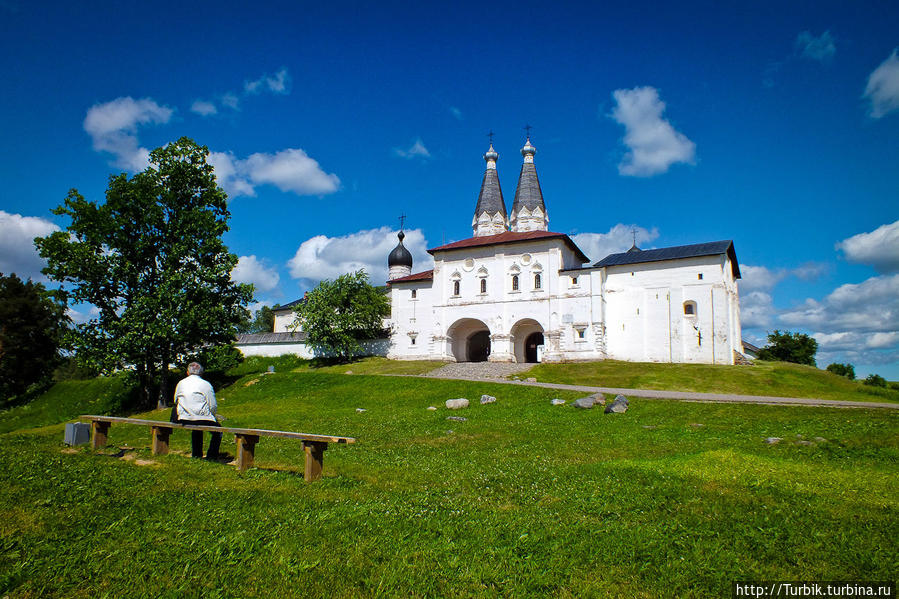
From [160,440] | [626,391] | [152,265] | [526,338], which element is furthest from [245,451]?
[526,338]

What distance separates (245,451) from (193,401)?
1.52 metres

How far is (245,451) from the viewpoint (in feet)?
27.8

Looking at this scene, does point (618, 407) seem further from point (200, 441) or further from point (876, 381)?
point (876, 381)

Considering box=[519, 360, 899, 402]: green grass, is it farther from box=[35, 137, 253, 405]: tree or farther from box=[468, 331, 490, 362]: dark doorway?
box=[35, 137, 253, 405]: tree

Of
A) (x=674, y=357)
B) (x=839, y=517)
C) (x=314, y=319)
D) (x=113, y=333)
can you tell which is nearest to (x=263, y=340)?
(x=314, y=319)

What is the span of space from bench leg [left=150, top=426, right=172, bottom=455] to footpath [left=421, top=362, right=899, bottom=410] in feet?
54.7

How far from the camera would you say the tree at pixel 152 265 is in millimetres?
28938

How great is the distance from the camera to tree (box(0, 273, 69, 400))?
38.1 meters

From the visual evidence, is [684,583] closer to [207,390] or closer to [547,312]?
[207,390]

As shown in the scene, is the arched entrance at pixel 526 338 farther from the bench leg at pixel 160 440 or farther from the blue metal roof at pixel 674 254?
the bench leg at pixel 160 440

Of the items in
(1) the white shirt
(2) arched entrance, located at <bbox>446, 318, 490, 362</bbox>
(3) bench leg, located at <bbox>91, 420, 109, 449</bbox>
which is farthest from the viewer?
(2) arched entrance, located at <bbox>446, 318, 490, 362</bbox>

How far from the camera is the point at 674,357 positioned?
1478 inches

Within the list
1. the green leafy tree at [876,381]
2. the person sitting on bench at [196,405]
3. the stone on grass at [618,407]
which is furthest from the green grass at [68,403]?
the green leafy tree at [876,381]

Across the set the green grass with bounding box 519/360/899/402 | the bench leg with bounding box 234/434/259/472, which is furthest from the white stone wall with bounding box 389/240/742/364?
the bench leg with bounding box 234/434/259/472
